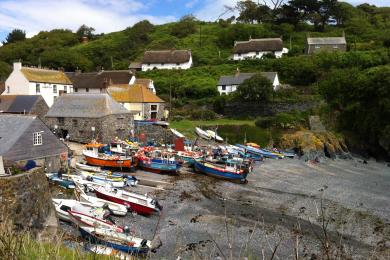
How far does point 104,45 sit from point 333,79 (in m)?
56.1

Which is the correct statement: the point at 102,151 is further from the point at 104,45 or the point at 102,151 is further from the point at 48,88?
the point at 104,45

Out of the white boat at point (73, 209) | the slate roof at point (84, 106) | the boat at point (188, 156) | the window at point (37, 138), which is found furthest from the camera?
the slate roof at point (84, 106)

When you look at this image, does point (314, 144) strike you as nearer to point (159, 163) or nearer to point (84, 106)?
point (159, 163)

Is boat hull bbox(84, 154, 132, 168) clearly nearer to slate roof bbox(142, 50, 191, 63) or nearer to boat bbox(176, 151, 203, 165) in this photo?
boat bbox(176, 151, 203, 165)

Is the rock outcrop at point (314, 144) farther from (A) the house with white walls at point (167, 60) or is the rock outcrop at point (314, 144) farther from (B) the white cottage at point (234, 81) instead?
(A) the house with white walls at point (167, 60)

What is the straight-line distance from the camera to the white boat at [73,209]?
61.3 feet

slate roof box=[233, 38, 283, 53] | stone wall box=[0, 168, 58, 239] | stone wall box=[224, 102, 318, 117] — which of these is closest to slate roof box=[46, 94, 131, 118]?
stone wall box=[224, 102, 318, 117]

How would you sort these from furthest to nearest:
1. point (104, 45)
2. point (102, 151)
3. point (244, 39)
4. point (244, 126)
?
point (104, 45)
point (244, 39)
point (244, 126)
point (102, 151)

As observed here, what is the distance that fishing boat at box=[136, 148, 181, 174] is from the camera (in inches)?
1184

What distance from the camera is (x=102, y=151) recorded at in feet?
110

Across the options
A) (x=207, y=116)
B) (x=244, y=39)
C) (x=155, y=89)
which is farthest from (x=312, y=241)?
(x=244, y=39)

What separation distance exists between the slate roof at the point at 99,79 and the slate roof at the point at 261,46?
23804 millimetres

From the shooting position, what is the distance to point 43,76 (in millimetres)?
45750

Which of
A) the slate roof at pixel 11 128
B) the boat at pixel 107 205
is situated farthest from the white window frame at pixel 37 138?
the boat at pixel 107 205
